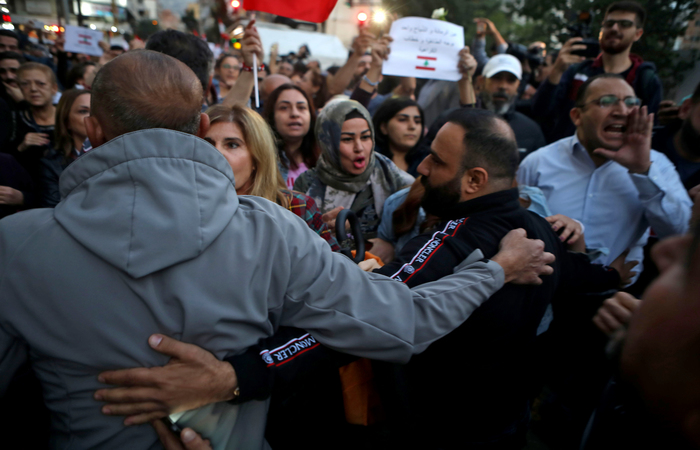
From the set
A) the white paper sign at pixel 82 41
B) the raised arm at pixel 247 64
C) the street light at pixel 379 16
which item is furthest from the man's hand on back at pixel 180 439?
the white paper sign at pixel 82 41

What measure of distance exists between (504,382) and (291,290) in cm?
114

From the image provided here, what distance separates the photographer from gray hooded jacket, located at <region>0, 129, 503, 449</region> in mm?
1003

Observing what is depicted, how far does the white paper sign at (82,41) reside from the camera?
8.00 m

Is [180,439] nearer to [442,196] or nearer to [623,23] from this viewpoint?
[442,196]

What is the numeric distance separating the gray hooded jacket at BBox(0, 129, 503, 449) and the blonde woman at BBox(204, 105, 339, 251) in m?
1.19

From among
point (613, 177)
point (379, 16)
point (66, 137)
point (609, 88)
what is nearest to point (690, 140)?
point (613, 177)

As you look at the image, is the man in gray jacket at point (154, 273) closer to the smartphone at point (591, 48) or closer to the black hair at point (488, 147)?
the black hair at point (488, 147)

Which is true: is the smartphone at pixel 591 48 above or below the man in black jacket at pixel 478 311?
above

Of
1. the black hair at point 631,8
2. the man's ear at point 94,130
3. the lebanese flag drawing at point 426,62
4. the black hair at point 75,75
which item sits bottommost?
the black hair at point 75,75

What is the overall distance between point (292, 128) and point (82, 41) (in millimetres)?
6851

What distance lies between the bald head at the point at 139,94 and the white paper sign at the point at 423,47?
3314 mm

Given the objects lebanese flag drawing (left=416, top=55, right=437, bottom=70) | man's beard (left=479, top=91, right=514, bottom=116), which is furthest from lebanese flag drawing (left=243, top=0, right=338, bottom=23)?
man's beard (left=479, top=91, right=514, bottom=116)

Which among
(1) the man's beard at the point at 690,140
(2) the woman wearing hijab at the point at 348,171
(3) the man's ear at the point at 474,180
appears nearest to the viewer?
(3) the man's ear at the point at 474,180

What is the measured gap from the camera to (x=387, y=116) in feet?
13.5
